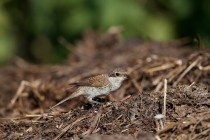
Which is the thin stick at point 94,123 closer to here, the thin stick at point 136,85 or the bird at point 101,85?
the bird at point 101,85

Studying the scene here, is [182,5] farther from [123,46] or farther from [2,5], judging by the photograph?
[2,5]

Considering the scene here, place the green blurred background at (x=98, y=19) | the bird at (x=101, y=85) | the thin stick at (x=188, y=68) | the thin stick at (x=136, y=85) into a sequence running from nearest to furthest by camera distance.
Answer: the bird at (x=101, y=85)
the thin stick at (x=188, y=68)
the thin stick at (x=136, y=85)
the green blurred background at (x=98, y=19)

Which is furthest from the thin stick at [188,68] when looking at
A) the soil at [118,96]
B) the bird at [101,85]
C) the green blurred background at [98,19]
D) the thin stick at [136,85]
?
the green blurred background at [98,19]

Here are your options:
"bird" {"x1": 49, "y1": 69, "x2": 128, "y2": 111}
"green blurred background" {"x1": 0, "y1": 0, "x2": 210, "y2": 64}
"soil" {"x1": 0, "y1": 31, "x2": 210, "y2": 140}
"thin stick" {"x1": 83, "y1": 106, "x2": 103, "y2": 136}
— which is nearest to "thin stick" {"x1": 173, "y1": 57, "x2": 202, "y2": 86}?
"soil" {"x1": 0, "y1": 31, "x2": 210, "y2": 140}

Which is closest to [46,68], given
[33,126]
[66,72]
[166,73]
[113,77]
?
[66,72]

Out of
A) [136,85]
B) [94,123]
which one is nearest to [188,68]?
[136,85]
